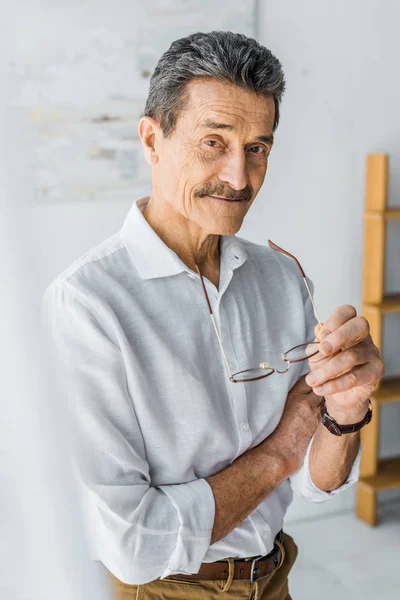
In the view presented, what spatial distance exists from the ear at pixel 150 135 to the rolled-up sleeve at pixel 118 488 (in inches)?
13.0

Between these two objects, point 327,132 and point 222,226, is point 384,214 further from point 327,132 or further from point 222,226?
point 222,226

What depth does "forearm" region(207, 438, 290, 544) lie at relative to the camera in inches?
41.4

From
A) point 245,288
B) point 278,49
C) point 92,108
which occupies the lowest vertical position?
point 245,288

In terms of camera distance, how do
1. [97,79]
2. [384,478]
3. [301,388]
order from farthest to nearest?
1. [384,478]
2. [97,79]
3. [301,388]

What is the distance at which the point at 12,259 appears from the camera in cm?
17

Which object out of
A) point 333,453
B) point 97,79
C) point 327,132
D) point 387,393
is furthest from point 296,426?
point 327,132

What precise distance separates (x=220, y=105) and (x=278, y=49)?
6.25 ft

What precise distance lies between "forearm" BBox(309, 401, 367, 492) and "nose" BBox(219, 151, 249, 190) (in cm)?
40

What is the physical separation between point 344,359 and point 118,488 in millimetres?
386

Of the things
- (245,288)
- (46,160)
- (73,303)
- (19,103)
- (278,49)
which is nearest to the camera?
(19,103)

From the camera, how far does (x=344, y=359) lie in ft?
3.44

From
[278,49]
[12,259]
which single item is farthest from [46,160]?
[12,259]

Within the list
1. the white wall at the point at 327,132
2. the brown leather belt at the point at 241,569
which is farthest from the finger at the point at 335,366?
the white wall at the point at 327,132

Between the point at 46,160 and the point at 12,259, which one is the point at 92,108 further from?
the point at 12,259
